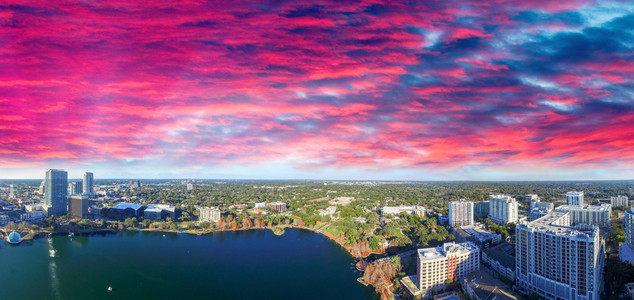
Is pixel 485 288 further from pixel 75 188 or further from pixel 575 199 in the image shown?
pixel 75 188

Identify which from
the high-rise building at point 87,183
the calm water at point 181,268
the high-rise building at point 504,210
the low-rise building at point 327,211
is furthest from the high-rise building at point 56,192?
the high-rise building at point 504,210

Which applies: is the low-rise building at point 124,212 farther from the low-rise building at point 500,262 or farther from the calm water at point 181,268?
the low-rise building at point 500,262

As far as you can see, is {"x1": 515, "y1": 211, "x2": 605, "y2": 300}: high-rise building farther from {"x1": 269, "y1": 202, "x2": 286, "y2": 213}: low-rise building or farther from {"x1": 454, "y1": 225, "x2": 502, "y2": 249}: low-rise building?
{"x1": 269, "y1": 202, "x2": 286, "y2": 213}: low-rise building

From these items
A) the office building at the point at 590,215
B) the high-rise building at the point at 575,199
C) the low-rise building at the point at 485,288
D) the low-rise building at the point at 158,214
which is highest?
the high-rise building at the point at 575,199

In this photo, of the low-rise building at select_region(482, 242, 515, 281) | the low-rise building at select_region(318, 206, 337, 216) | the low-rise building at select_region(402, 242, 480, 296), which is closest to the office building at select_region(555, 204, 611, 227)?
the low-rise building at select_region(482, 242, 515, 281)

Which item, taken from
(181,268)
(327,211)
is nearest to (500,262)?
(181,268)

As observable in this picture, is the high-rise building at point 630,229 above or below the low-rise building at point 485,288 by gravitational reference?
above

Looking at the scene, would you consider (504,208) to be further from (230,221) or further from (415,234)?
(230,221)
